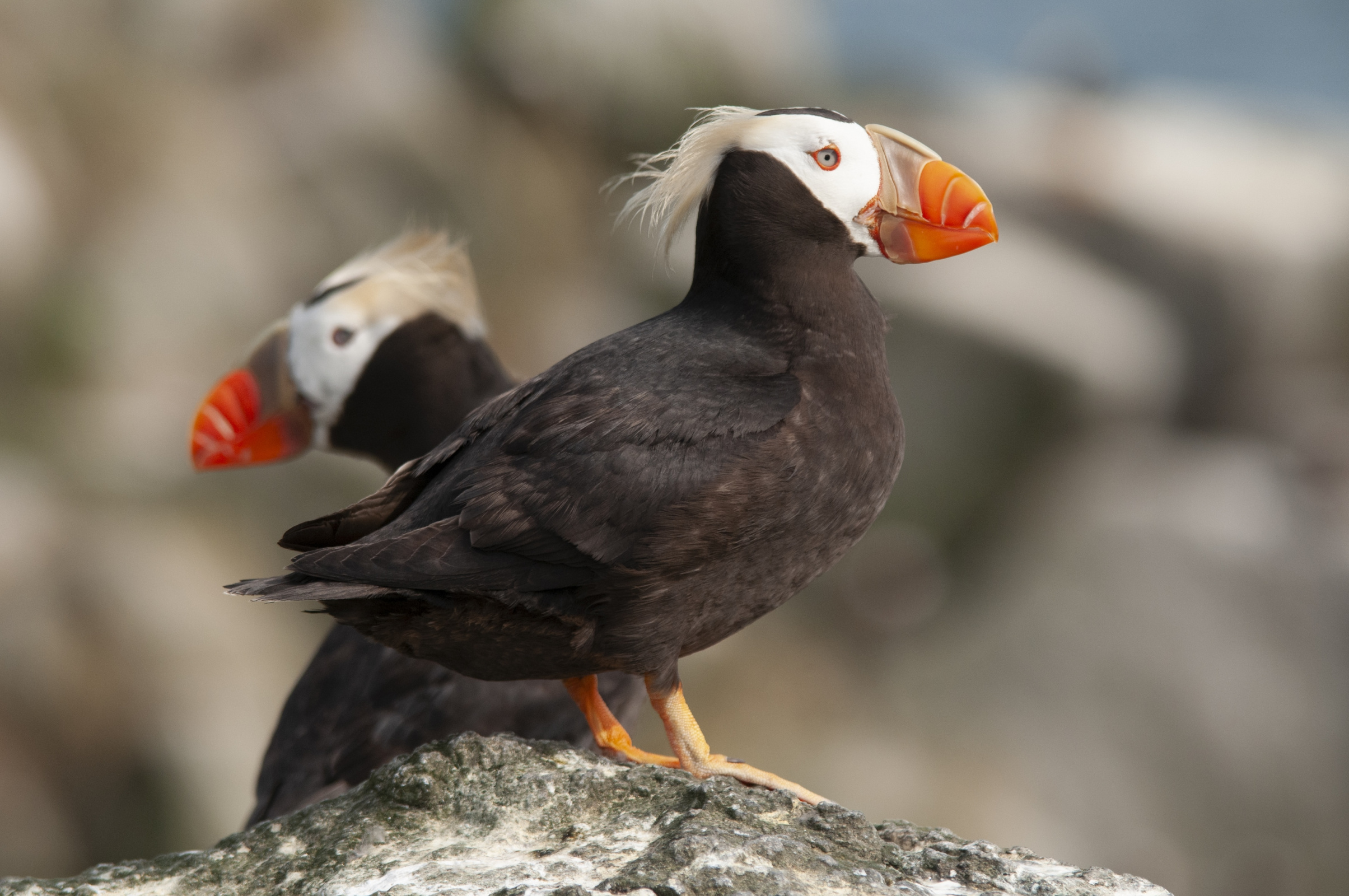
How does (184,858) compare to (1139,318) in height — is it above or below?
below

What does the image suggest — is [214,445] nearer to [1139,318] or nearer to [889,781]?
[889,781]

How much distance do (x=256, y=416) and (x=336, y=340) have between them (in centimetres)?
36

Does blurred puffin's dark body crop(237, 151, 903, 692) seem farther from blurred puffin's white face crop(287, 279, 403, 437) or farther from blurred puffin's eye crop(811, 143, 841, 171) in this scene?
blurred puffin's white face crop(287, 279, 403, 437)

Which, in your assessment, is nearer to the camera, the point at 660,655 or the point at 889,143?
the point at 660,655

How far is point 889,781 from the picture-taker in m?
8.98

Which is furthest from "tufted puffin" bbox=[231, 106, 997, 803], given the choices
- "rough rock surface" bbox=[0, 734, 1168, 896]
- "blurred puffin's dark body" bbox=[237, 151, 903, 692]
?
"rough rock surface" bbox=[0, 734, 1168, 896]

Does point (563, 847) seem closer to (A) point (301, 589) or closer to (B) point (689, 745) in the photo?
(B) point (689, 745)

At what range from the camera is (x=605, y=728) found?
8.81 feet

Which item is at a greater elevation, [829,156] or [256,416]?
[829,156]

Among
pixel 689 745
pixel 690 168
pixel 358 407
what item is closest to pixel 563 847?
pixel 689 745

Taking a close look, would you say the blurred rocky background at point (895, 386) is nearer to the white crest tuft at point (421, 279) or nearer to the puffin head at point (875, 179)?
the white crest tuft at point (421, 279)

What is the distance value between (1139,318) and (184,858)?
953 centimetres

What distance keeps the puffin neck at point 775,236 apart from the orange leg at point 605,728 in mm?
915

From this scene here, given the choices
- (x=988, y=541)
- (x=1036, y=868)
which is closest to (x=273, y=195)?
(x=988, y=541)
